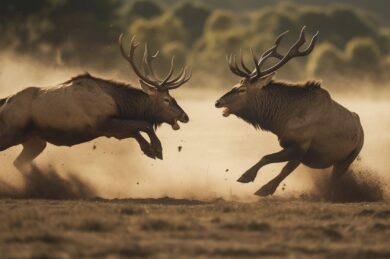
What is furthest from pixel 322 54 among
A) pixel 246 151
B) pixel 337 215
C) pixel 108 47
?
pixel 337 215

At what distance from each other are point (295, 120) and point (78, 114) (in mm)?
3594

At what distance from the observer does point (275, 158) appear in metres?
18.5

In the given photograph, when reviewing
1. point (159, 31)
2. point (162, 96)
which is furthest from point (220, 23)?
point (162, 96)

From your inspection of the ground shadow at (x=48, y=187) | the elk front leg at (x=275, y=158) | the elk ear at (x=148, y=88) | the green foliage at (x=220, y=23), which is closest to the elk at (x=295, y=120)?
the elk front leg at (x=275, y=158)

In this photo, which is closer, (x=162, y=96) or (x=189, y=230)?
(x=189, y=230)

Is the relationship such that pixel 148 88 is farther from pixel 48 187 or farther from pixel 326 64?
pixel 326 64

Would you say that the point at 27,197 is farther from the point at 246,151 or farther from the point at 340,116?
the point at 246,151

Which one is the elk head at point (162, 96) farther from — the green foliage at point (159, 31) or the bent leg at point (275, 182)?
the green foliage at point (159, 31)

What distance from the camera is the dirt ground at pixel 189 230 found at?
12.2 metres

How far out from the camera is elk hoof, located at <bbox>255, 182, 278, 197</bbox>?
18.7 m

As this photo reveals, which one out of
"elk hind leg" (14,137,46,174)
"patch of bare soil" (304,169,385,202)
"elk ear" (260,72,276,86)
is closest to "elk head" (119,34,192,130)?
"elk ear" (260,72,276,86)

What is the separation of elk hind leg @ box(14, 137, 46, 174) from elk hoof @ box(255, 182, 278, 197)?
12.2 ft

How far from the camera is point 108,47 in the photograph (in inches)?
1928

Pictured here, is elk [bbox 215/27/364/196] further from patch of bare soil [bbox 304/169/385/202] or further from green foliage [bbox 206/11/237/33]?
green foliage [bbox 206/11/237/33]
